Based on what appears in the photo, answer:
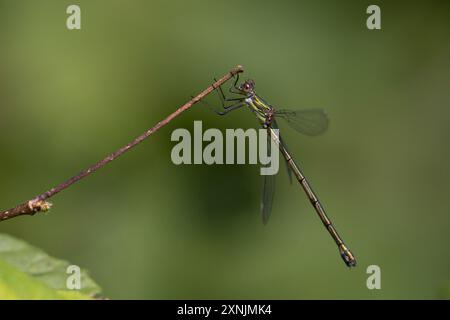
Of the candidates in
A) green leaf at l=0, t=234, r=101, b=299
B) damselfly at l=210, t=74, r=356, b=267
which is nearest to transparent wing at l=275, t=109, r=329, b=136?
damselfly at l=210, t=74, r=356, b=267

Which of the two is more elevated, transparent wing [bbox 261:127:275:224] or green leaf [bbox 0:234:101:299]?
transparent wing [bbox 261:127:275:224]

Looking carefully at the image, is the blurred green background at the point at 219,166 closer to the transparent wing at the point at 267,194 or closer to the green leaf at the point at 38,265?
the transparent wing at the point at 267,194

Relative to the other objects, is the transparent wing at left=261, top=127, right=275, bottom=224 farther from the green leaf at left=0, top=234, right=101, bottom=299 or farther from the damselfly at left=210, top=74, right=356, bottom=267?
the green leaf at left=0, top=234, right=101, bottom=299

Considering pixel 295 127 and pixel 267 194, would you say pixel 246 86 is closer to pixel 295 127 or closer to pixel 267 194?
pixel 295 127

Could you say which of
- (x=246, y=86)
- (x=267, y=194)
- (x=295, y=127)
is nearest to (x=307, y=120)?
(x=295, y=127)
